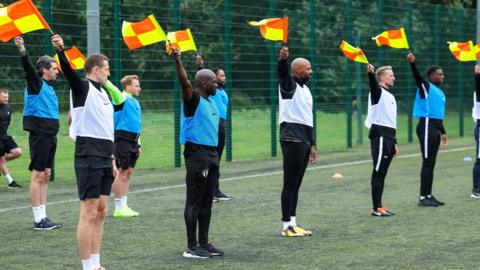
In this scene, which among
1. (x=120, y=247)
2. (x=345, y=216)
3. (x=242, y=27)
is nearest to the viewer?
(x=120, y=247)

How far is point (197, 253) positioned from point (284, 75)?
2225 millimetres

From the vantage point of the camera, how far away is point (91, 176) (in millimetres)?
7527

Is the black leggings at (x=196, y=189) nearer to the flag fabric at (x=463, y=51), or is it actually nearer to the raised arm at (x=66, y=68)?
the raised arm at (x=66, y=68)

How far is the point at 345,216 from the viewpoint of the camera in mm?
11500

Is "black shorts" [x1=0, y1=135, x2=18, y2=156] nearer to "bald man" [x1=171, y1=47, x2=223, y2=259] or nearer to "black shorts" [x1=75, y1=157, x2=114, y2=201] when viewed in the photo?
→ "bald man" [x1=171, y1=47, x2=223, y2=259]

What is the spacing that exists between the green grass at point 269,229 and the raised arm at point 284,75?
1.66 metres

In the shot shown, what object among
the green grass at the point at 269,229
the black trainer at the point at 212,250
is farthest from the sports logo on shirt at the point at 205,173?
the green grass at the point at 269,229

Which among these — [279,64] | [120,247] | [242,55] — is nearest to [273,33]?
[279,64]

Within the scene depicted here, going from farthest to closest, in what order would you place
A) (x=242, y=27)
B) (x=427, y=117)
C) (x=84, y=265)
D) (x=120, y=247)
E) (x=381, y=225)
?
(x=242, y=27) < (x=427, y=117) < (x=381, y=225) < (x=120, y=247) < (x=84, y=265)

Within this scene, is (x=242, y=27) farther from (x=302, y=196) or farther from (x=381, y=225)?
(x=381, y=225)

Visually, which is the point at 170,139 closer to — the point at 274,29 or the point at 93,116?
the point at 274,29

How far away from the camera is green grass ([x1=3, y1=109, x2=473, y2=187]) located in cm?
1733

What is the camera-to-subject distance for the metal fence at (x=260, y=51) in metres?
17.0

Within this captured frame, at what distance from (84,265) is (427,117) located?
6.47m
